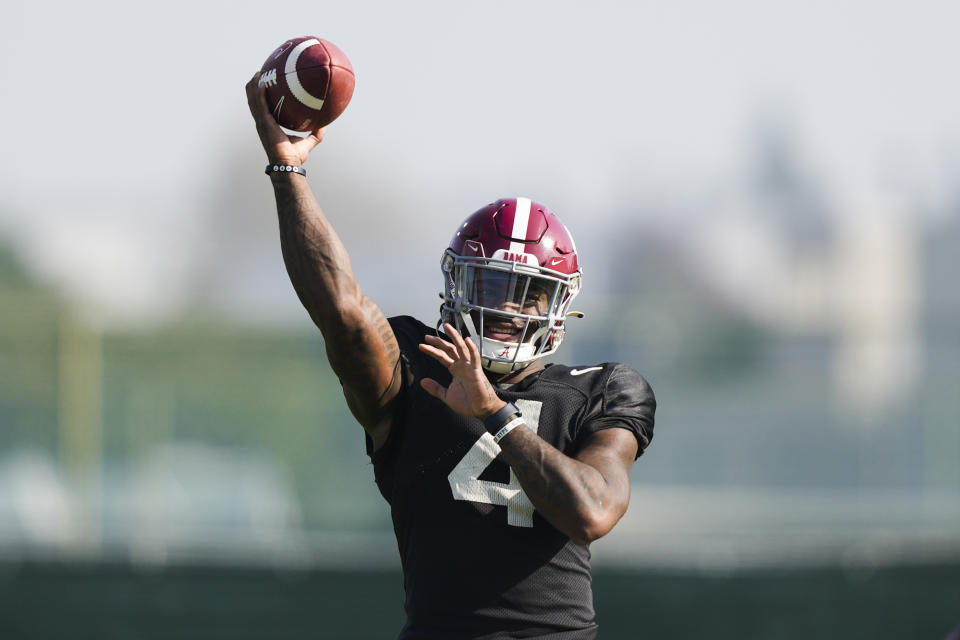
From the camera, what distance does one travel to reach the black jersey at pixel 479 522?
3145 mm

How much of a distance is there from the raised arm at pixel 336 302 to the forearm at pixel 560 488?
1.36ft

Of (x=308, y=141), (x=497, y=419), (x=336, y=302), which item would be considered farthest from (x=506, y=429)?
(x=308, y=141)

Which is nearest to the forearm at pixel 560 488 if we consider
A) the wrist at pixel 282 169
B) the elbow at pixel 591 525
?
the elbow at pixel 591 525

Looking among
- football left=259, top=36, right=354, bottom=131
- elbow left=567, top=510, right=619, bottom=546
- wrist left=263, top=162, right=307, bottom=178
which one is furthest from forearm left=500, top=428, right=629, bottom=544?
football left=259, top=36, right=354, bottom=131

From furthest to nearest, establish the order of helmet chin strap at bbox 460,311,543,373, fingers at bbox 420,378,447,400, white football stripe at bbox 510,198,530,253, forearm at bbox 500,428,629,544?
1. white football stripe at bbox 510,198,530,253
2. helmet chin strap at bbox 460,311,543,373
3. fingers at bbox 420,378,447,400
4. forearm at bbox 500,428,629,544

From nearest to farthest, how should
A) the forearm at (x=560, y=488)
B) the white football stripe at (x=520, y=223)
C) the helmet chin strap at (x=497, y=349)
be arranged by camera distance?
the forearm at (x=560, y=488), the helmet chin strap at (x=497, y=349), the white football stripe at (x=520, y=223)

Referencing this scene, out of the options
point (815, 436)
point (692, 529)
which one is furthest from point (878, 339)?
point (692, 529)

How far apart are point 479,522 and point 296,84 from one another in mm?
1321

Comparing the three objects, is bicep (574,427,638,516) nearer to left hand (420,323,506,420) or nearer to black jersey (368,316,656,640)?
black jersey (368,316,656,640)

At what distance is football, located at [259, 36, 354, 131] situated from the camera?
3.34 metres

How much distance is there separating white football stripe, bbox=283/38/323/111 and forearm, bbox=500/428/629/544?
112 centimetres

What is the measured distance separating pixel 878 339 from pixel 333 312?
1221cm

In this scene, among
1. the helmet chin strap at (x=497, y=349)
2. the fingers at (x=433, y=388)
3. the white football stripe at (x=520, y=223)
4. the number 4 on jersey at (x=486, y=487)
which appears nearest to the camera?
the fingers at (x=433, y=388)

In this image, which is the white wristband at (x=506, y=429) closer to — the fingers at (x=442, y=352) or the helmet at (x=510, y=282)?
A: the fingers at (x=442, y=352)
